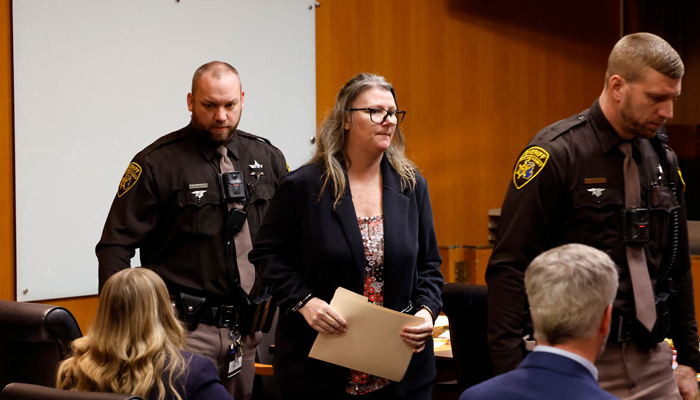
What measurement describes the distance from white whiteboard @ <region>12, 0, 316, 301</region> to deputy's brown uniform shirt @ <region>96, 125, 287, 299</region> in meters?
1.15

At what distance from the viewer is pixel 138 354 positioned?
68.2 inches

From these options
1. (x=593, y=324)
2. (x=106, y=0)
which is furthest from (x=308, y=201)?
(x=106, y=0)

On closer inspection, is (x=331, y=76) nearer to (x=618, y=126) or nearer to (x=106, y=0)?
(x=106, y=0)

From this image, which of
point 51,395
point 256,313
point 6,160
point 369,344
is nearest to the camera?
point 51,395

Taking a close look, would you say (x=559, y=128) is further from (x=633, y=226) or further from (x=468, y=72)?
(x=468, y=72)

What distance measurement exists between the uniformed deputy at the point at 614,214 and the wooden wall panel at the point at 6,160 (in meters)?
2.56

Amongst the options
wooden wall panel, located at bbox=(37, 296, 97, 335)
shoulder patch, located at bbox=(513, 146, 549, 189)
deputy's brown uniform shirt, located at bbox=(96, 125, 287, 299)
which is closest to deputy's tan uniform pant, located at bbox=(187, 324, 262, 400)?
deputy's brown uniform shirt, located at bbox=(96, 125, 287, 299)

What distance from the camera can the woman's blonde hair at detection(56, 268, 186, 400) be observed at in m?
1.71

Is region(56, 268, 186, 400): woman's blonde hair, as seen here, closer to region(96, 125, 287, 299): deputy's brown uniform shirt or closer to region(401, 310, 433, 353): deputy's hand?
region(401, 310, 433, 353): deputy's hand

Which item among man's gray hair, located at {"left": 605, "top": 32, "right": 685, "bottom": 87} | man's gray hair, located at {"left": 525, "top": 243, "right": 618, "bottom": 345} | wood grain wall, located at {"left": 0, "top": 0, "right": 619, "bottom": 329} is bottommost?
man's gray hair, located at {"left": 525, "top": 243, "right": 618, "bottom": 345}

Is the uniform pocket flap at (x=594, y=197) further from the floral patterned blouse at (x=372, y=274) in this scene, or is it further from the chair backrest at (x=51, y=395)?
the chair backrest at (x=51, y=395)

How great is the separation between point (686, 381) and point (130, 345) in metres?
1.55

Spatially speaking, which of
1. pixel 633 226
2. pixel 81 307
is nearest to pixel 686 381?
pixel 633 226

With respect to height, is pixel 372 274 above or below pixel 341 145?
below
